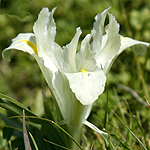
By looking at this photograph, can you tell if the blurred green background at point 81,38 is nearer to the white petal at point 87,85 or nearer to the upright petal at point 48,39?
the upright petal at point 48,39

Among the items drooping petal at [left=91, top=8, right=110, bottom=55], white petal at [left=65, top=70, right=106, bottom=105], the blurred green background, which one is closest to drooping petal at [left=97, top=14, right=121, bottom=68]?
drooping petal at [left=91, top=8, right=110, bottom=55]

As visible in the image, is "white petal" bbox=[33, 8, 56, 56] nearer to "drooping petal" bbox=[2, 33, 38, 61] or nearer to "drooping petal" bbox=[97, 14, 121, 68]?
"drooping petal" bbox=[2, 33, 38, 61]

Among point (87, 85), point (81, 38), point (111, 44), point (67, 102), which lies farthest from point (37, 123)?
point (81, 38)

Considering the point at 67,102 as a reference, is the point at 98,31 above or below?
above

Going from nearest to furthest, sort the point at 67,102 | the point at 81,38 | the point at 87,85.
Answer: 1. the point at 87,85
2. the point at 67,102
3. the point at 81,38

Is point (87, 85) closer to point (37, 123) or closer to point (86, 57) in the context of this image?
point (86, 57)

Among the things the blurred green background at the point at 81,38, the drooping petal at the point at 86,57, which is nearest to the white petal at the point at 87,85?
the drooping petal at the point at 86,57
